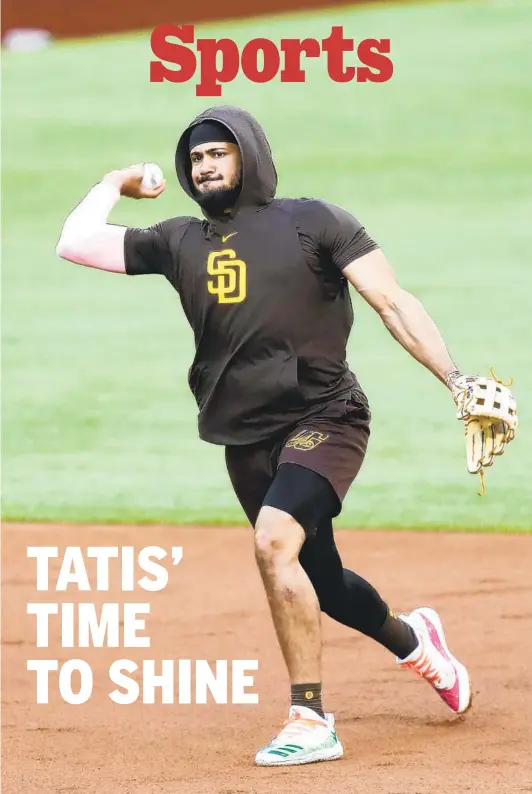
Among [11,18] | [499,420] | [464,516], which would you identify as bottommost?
[464,516]

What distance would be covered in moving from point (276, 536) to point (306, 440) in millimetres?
394

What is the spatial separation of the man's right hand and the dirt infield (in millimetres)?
1992

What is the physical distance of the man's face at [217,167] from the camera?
17.2 ft

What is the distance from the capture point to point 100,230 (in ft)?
18.0

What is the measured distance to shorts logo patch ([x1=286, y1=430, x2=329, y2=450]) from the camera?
507 cm

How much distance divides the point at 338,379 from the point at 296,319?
0.95 ft

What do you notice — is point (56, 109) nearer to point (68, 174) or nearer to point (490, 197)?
point (68, 174)

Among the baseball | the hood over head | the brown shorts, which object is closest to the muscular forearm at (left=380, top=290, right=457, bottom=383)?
the brown shorts

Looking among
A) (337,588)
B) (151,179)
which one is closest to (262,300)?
(151,179)

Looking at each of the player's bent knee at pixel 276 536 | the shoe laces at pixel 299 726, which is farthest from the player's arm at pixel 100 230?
the shoe laces at pixel 299 726

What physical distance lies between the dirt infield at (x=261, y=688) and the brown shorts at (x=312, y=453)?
2.95 ft

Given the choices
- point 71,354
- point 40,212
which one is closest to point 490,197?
point 40,212

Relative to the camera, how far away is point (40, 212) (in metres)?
20.6

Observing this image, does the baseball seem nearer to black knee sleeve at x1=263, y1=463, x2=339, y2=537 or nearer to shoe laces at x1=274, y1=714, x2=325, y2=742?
black knee sleeve at x1=263, y1=463, x2=339, y2=537
